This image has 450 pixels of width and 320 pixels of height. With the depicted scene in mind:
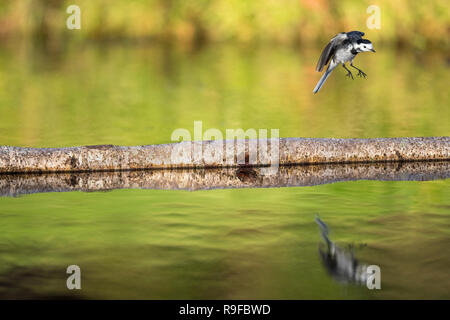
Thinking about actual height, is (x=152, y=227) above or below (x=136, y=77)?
below

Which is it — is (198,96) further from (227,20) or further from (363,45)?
(227,20)

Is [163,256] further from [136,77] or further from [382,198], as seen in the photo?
[136,77]

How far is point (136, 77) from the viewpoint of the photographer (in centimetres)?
2992

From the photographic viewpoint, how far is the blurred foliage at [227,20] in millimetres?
45125

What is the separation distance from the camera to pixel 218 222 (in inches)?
436

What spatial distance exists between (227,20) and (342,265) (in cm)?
4008

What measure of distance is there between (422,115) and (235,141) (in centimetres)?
859

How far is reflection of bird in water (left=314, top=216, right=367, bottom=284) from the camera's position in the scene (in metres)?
8.84

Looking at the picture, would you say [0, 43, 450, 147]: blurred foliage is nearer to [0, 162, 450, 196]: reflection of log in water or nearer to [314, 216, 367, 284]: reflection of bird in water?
[0, 162, 450, 196]: reflection of log in water

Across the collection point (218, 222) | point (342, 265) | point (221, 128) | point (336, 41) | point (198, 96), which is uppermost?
point (198, 96)

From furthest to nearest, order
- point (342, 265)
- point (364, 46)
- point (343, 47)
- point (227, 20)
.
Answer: point (227, 20), point (343, 47), point (364, 46), point (342, 265)

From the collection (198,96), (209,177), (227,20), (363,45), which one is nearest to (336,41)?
(363,45)
